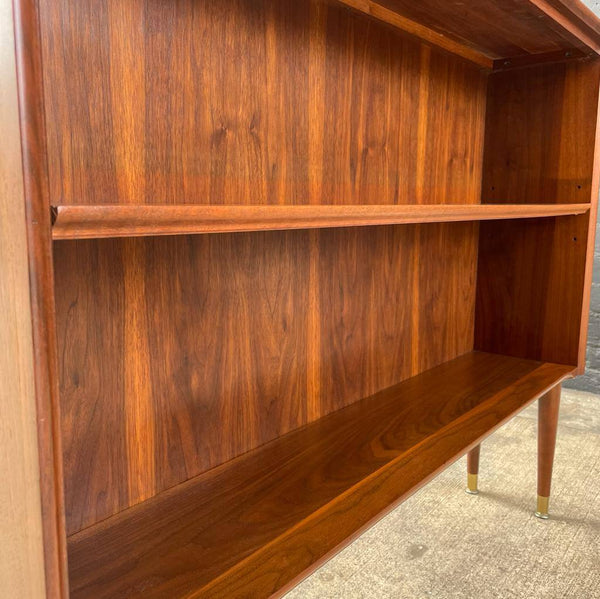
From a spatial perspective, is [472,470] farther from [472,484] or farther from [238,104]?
[238,104]

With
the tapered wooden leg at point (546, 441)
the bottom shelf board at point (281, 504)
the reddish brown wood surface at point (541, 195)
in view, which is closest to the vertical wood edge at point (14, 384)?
the bottom shelf board at point (281, 504)

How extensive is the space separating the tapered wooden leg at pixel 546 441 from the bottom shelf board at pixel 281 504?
0.45m

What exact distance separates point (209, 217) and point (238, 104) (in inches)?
16.5

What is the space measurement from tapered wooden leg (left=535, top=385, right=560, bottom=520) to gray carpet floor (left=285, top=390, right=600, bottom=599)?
6 centimetres

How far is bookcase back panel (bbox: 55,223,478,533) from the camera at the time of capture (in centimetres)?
87

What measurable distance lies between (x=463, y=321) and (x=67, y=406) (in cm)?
126

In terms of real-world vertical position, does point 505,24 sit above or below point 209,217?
above

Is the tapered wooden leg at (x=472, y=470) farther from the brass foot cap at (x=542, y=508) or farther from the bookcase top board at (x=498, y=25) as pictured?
the bookcase top board at (x=498, y=25)

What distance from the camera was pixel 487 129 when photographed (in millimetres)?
1782

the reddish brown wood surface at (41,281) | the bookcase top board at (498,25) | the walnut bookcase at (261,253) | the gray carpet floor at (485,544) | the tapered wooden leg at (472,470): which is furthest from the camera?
the tapered wooden leg at (472,470)

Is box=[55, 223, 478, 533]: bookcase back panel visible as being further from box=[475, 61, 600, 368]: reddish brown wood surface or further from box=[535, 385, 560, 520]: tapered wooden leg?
box=[535, 385, 560, 520]: tapered wooden leg

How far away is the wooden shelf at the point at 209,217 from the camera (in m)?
0.55

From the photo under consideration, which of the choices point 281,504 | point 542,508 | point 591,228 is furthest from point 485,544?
point 281,504

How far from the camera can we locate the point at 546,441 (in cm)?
193
